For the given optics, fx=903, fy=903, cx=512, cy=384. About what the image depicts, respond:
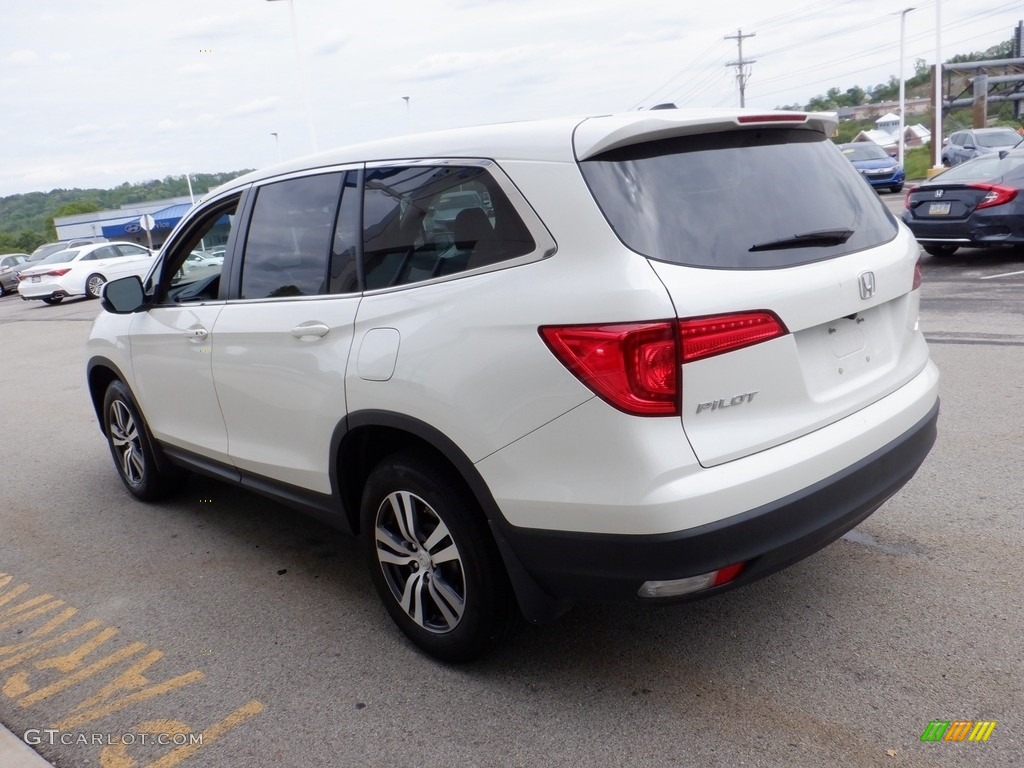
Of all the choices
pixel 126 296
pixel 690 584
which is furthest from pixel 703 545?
pixel 126 296

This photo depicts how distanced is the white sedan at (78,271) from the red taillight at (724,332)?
24.6m

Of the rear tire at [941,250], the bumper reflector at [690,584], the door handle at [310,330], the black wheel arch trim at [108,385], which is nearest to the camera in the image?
the bumper reflector at [690,584]

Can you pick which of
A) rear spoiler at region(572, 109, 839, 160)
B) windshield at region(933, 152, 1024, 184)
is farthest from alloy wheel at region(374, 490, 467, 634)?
windshield at region(933, 152, 1024, 184)

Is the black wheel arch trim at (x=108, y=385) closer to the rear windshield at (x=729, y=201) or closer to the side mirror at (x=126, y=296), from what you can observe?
the side mirror at (x=126, y=296)

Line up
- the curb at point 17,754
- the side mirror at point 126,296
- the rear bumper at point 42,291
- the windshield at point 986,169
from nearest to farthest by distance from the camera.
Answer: the curb at point 17,754 → the side mirror at point 126,296 → the windshield at point 986,169 → the rear bumper at point 42,291

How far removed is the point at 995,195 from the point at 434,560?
35.1 ft

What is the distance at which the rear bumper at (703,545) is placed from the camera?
2479 mm

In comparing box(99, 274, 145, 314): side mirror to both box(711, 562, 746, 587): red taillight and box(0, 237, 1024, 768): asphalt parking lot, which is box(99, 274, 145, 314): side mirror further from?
box(711, 562, 746, 587): red taillight

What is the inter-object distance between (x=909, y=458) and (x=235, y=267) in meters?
2.89

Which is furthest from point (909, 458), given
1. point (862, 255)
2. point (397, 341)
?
point (397, 341)

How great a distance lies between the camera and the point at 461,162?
9.75 ft

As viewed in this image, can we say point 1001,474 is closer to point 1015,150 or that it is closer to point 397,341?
point 397,341

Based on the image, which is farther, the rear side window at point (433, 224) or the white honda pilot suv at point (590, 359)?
the rear side window at point (433, 224)

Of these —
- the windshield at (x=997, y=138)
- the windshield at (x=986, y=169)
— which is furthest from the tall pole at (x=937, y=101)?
the windshield at (x=986, y=169)
